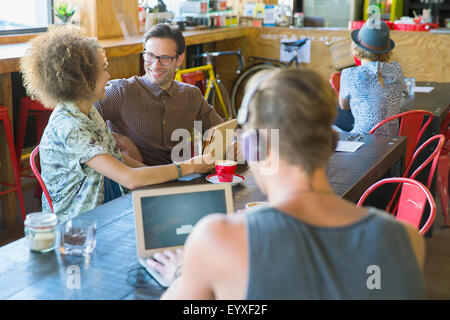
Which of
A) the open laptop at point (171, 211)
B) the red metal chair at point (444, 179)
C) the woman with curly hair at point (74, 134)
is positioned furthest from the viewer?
the red metal chair at point (444, 179)

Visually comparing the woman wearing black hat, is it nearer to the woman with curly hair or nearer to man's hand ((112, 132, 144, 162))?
man's hand ((112, 132, 144, 162))

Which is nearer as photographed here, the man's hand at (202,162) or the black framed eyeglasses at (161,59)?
the man's hand at (202,162)

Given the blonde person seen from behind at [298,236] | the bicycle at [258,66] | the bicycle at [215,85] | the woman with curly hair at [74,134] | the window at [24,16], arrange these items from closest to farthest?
the blonde person seen from behind at [298,236] → the woman with curly hair at [74,134] → the window at [24,16] → the bicycle at [215,85] → the bicycle at [258,66]

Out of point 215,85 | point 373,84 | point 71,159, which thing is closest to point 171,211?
point 71,159

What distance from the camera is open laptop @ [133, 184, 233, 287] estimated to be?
1525 mm

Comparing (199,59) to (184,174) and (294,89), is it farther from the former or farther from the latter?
(294,89)

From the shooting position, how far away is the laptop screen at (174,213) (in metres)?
1.53

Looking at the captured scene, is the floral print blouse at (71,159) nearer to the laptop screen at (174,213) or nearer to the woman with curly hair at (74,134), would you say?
the woman with curly hair at (74,134)

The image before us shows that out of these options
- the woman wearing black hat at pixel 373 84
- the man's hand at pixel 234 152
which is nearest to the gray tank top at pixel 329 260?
the man's hand at pixel 234 152

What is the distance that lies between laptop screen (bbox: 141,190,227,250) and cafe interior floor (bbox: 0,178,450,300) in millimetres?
1726

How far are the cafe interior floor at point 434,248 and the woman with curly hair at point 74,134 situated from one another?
143 centimetres

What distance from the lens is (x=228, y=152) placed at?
236cm

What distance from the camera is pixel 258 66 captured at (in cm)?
641

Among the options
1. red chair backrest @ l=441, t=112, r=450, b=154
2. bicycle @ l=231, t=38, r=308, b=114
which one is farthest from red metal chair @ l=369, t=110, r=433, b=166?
bicycle @ l=231, t=38, r=308, b=114
